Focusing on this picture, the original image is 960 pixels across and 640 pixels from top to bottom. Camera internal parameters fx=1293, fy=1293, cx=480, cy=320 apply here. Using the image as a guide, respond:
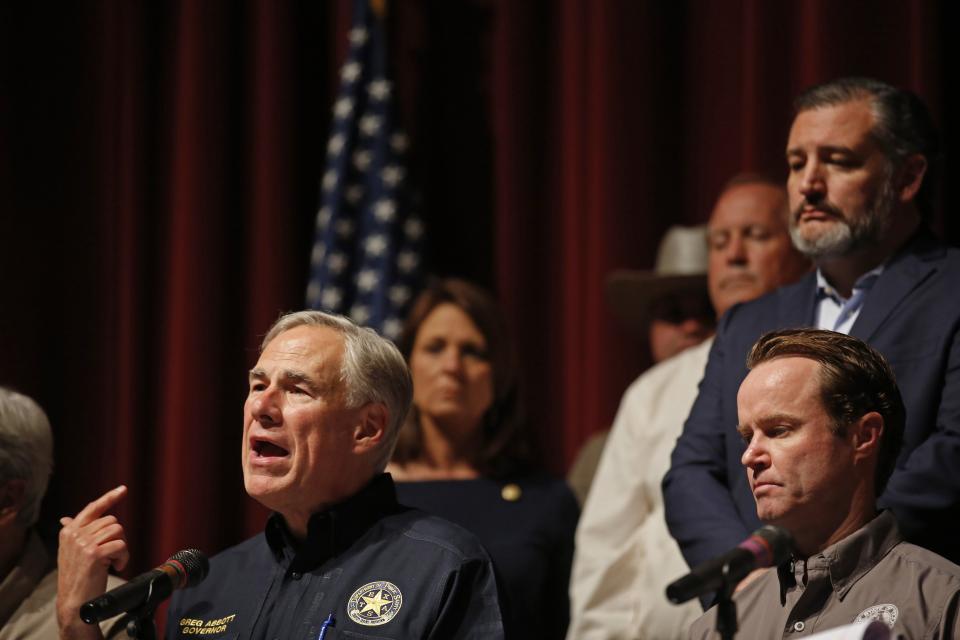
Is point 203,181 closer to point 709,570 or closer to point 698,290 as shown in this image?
point 698,290

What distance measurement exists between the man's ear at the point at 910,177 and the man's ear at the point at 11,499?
2205mm

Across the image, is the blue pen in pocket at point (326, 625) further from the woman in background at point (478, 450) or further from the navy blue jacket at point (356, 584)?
the woman in background at point (478, 450)

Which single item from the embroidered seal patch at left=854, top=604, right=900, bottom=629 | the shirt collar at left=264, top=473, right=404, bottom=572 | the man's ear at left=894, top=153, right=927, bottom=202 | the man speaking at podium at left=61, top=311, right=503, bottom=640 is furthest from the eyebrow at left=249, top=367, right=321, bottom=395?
the man's ear at left=894, top=153, right=927, bottom=202

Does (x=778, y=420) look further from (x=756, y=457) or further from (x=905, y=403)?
(x=905, y=403)

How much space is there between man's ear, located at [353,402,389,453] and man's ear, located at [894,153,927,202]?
52.1 inches

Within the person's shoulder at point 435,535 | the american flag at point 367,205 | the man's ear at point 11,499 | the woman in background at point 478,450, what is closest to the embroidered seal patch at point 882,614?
the person's shoulder at point 435,535

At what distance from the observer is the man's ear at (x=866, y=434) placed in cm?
224

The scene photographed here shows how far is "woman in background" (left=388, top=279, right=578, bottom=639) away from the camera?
377cm

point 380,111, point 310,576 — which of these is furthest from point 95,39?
point 310,576

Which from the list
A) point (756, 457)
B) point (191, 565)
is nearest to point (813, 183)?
point (756, 457)

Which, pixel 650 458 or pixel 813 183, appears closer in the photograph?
pixel 813 183

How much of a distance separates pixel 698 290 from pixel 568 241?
87cm

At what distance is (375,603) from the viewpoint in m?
2.49

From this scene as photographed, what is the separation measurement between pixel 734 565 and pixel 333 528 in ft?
3.33
